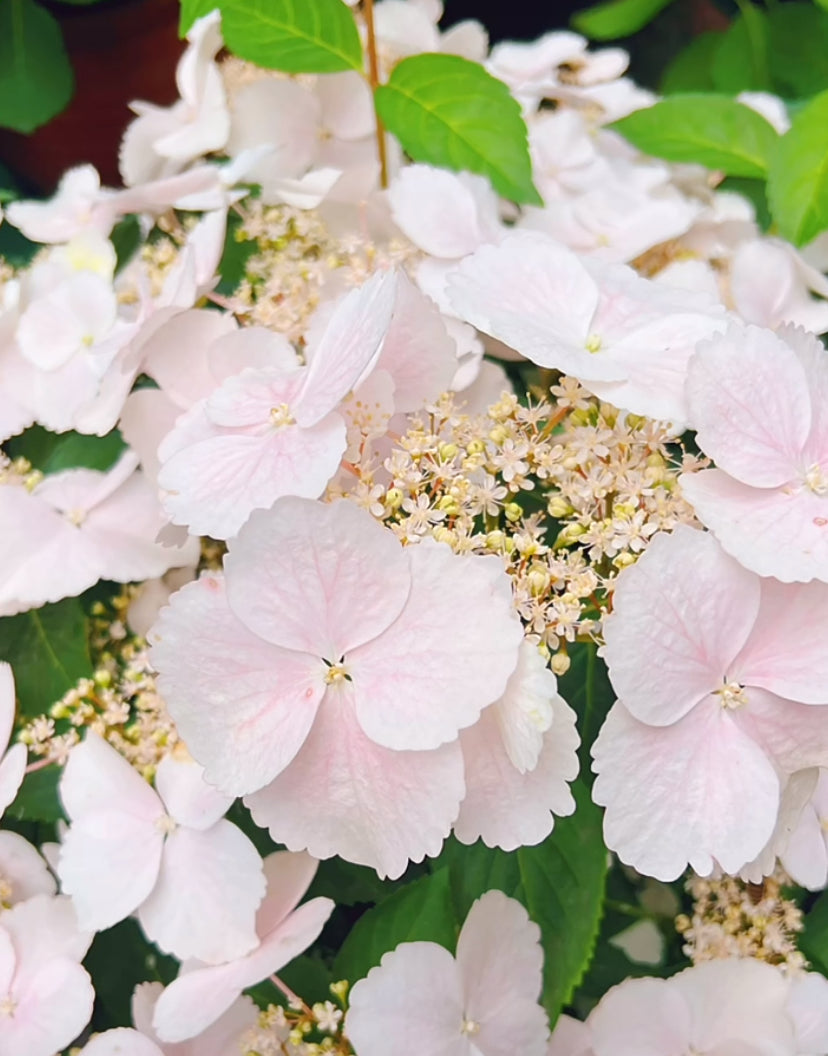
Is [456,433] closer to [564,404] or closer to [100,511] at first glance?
[564,404]

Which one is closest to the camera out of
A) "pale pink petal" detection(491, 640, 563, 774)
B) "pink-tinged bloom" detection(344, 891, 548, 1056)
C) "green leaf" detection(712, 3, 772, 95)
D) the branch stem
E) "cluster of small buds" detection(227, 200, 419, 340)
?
"pale pink petal" detection(491, 640, 563, 774)

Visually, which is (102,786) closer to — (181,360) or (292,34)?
(181,360)

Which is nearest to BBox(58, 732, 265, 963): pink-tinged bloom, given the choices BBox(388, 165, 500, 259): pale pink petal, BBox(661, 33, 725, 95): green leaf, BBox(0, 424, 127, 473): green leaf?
BBox(0, 424, 127, 473): green leaf

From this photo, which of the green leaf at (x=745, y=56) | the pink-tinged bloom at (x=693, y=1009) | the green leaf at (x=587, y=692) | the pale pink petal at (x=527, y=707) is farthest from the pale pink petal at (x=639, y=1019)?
the green leaf at (x=745, y=56)

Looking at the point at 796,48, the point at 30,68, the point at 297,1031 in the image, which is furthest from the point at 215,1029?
the point at 796,48

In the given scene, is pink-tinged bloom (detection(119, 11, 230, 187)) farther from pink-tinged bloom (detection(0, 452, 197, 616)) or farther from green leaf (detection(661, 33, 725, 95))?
green leaf (detection(661, 33, 725, 95))

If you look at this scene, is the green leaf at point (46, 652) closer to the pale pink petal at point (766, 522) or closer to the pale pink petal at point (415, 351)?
the pale pink petal at point (415, 351)

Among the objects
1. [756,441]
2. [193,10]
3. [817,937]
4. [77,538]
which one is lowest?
[817,937]
